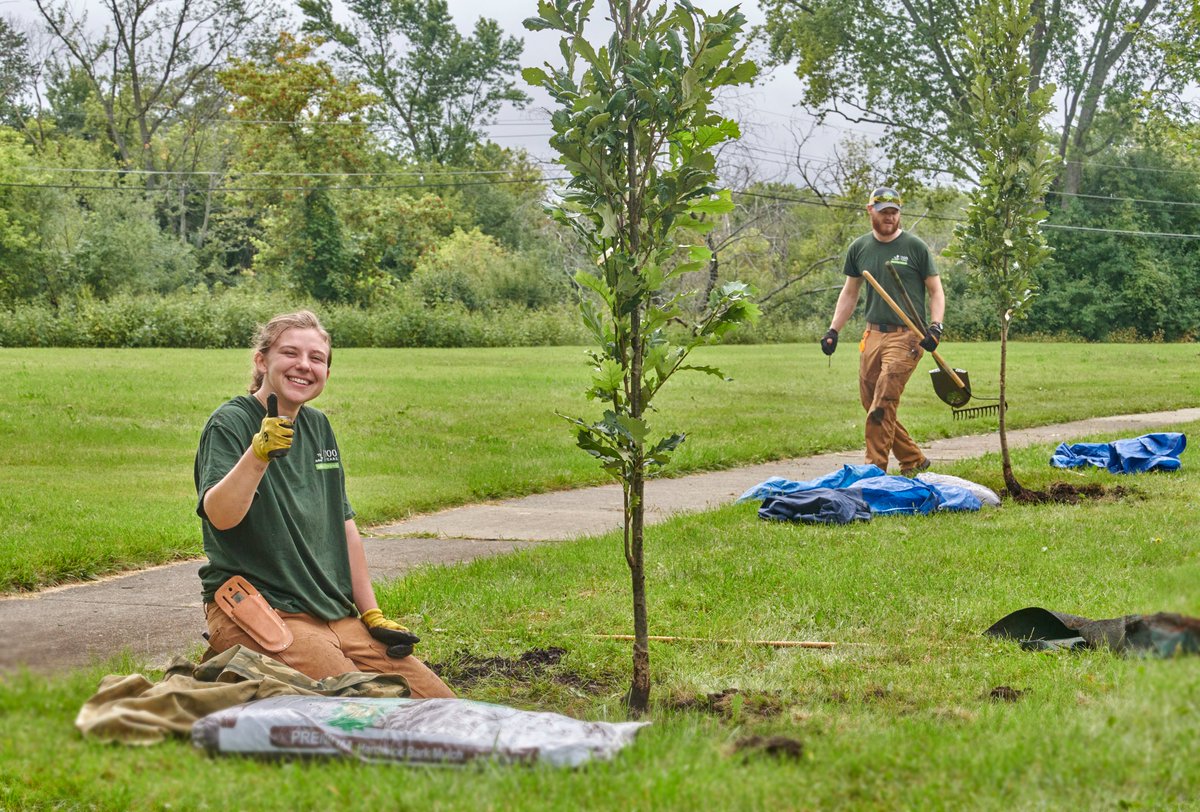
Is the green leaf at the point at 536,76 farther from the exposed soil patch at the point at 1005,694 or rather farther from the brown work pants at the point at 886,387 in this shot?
the brown work pants at the point at 886,387

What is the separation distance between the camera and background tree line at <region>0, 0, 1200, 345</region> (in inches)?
1790

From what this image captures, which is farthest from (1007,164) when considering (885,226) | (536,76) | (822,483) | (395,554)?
(536,76)

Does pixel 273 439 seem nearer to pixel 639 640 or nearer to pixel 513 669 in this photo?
pixel 639 640

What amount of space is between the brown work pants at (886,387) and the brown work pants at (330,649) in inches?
268

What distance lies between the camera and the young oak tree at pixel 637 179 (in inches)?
170

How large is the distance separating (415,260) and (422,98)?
12109 mm

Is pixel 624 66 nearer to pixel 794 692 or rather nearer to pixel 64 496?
pixel 794 692

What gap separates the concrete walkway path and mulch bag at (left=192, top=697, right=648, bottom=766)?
518mm

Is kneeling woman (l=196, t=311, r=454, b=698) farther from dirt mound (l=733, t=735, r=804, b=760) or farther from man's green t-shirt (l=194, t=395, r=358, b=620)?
→ dirt mound (l=733, t=735, r=804, b=760)

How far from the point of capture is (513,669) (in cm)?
538

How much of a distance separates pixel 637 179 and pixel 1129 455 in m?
9.08

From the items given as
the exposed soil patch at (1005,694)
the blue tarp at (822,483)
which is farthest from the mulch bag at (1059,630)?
the blue tarp at (822,483)

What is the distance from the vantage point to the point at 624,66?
4.35 m

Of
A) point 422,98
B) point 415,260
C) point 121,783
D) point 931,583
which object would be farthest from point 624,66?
point 422,98
